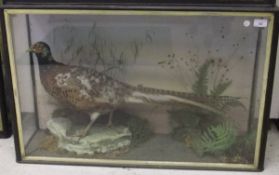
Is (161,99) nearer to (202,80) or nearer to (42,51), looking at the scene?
(202,80)

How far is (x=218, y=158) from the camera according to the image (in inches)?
48.2

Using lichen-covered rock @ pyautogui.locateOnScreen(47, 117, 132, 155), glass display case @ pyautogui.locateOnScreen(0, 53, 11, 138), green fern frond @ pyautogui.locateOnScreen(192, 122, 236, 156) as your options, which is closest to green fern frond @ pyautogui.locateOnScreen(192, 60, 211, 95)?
green fern frond @ pyautogui.locateOnScreen(192, 122, 236, 156)

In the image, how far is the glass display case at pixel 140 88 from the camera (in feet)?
3.74

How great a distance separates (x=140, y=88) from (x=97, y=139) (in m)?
0.20

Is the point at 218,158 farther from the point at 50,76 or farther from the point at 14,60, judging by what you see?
the point at 14,60

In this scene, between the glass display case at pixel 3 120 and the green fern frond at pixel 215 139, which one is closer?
the green fern frond at pixel 215 139

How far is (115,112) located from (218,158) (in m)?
0.34

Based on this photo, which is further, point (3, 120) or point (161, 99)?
point (3, 120)

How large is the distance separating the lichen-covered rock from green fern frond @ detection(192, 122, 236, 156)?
8.3 inches

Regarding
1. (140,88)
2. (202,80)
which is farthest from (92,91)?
(202,80)

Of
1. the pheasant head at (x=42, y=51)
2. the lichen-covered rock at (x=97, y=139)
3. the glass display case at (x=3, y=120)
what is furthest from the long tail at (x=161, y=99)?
the glass display case at (x=3, y=120)

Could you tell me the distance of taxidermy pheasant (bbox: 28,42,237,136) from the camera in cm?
118

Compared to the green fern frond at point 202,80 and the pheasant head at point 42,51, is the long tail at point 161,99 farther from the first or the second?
the pheasant head at point 42,51

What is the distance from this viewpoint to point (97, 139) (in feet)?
4.04
